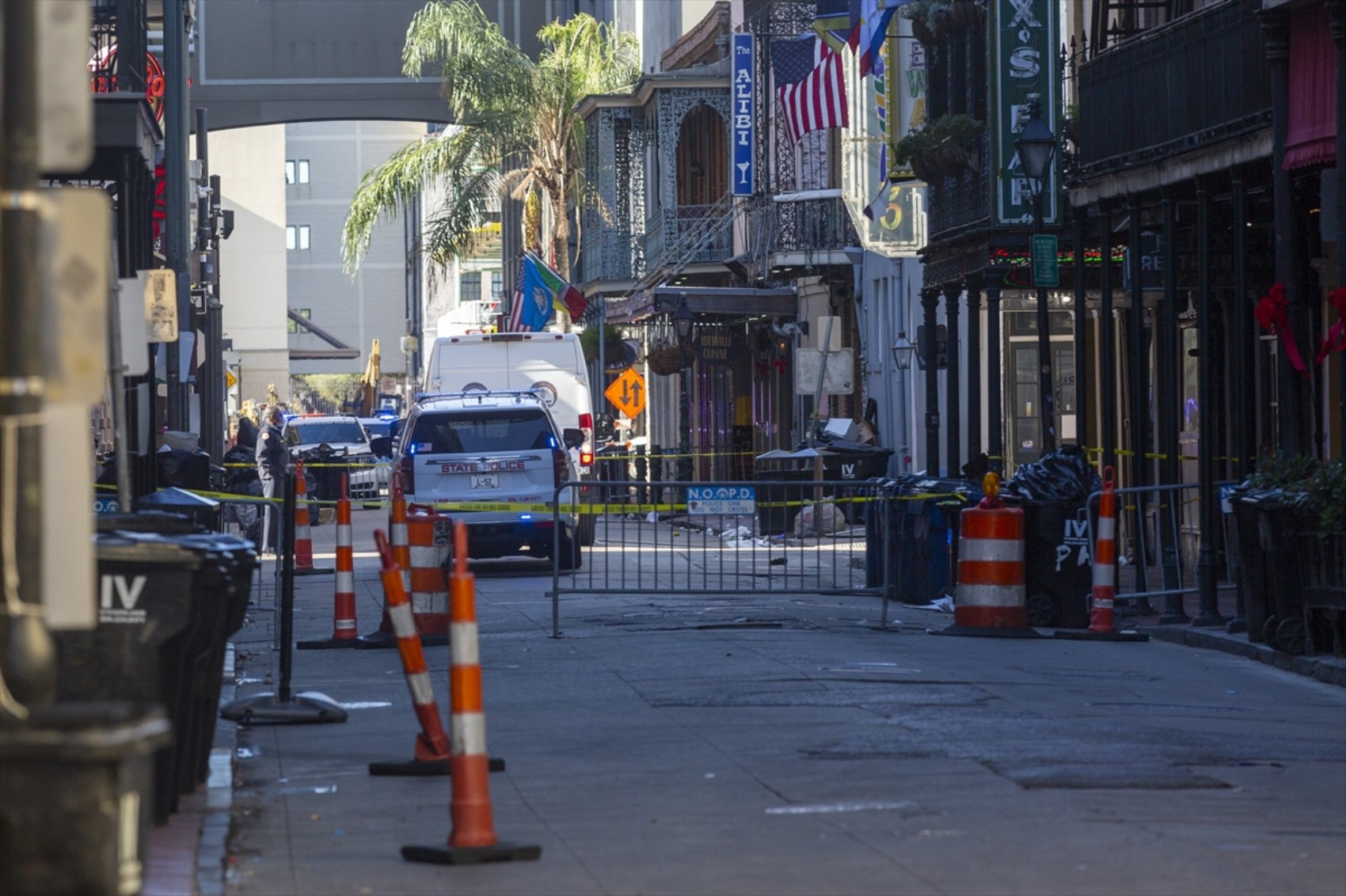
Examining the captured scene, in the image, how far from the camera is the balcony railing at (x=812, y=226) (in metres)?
39.8

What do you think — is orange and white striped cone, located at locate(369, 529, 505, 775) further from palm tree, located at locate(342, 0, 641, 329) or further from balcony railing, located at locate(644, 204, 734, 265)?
palm tree, located at locate(342, 0, 641, 329)

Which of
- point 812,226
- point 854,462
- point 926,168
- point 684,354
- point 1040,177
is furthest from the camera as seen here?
point 684,354

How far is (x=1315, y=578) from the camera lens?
13.9 metres

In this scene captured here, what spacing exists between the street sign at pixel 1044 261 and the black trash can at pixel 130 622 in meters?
13.6

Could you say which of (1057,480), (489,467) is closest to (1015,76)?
(489,467)

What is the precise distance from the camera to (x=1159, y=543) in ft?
61.6

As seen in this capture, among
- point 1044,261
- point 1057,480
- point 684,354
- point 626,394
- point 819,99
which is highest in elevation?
point 819,99

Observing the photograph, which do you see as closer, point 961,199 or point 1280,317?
point 1280,317

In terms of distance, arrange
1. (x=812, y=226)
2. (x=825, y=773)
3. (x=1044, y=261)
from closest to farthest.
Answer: (x=825, y=773), (x=1044, y=261), (x=812, y=226)

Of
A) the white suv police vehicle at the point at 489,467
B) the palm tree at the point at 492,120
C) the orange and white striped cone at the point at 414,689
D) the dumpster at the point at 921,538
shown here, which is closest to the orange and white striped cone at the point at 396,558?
the orange and white striped cone at the point at 414,689

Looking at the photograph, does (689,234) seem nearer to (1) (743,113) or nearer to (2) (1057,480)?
(1) (743,113)

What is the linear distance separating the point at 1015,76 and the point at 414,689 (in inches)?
606

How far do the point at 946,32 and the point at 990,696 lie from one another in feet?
48.0

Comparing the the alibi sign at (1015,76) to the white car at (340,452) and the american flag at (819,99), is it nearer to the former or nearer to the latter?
the american flag at (819,99)
